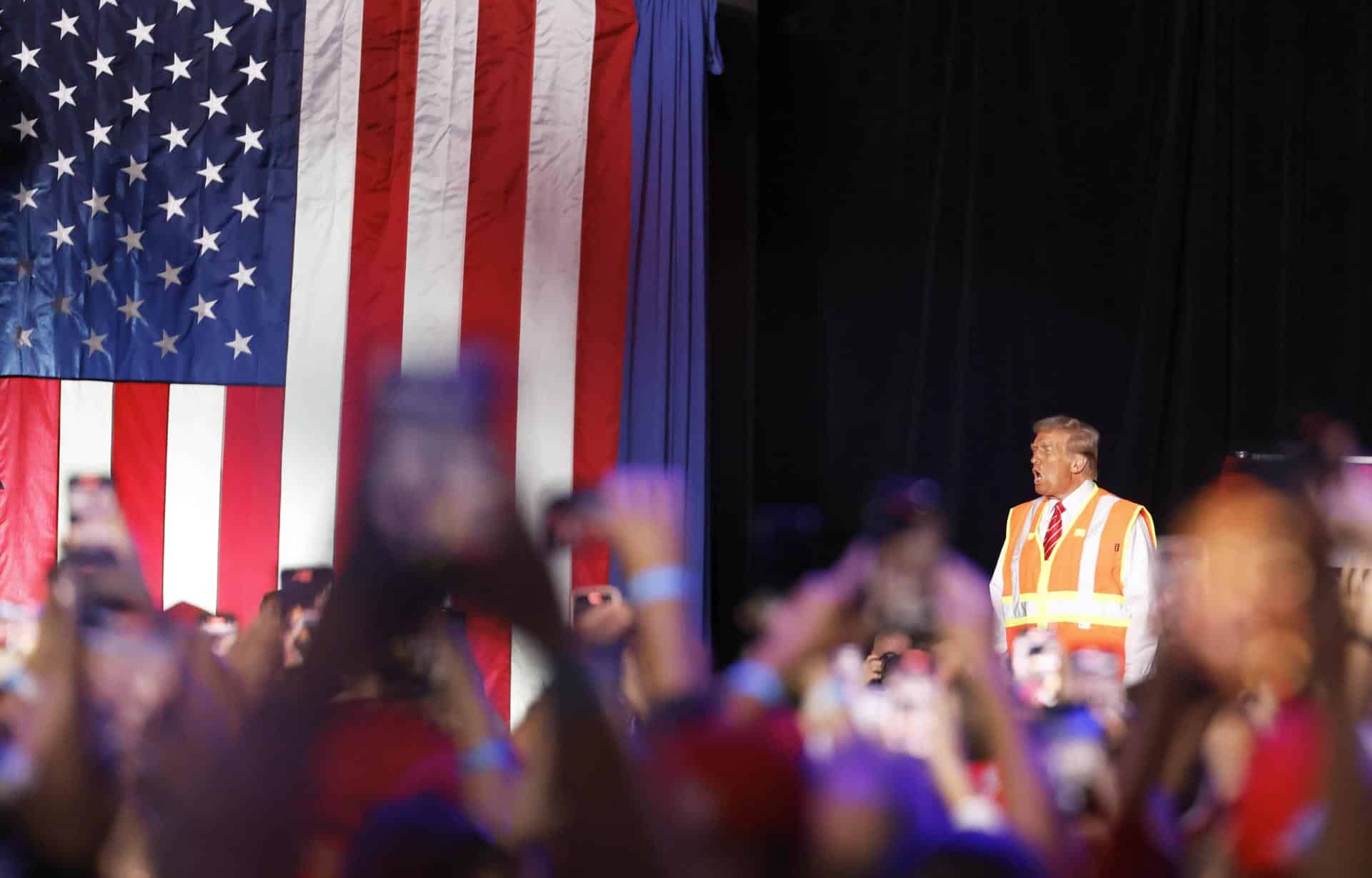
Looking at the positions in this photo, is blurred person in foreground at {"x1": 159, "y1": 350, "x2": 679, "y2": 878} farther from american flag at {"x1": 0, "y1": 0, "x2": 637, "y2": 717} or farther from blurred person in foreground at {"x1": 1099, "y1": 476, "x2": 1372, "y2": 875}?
american flag at {"x1": 0, "y1": 0, "x2": 637, "y2": 717}

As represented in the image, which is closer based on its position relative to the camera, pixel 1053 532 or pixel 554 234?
pixel 1053 532

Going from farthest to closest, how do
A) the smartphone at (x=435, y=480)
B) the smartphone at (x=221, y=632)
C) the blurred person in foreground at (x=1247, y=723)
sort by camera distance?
the smartphone at (x=221, y=632) → the blurred person in foreground at (x=1247, y=723) → the smartphone at (x=435, y=480)

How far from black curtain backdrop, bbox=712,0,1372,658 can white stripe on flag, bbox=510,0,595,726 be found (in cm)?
73

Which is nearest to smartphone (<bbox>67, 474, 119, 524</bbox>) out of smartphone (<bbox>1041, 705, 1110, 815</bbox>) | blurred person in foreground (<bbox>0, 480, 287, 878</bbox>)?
blurred person in foreground (<bbox>0, 480, 287, 878</bbox>)

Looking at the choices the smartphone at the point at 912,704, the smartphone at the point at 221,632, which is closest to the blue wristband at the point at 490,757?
the smartphone at the point at 912,704

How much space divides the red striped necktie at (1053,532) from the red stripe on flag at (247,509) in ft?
9.36

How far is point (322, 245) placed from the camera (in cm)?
548

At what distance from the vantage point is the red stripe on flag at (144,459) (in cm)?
531

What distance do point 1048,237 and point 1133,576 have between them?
1.80m

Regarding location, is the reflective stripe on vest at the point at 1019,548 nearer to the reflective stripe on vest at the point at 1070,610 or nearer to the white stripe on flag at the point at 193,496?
the reflective stripe on vest at the point at 1070,610

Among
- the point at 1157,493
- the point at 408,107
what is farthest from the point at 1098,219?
the point at 408,107

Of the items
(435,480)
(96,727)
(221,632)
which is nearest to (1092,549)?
(221,632)

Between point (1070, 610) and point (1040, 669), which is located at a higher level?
point (1040, 669)

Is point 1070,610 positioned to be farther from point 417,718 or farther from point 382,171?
point 417,718
